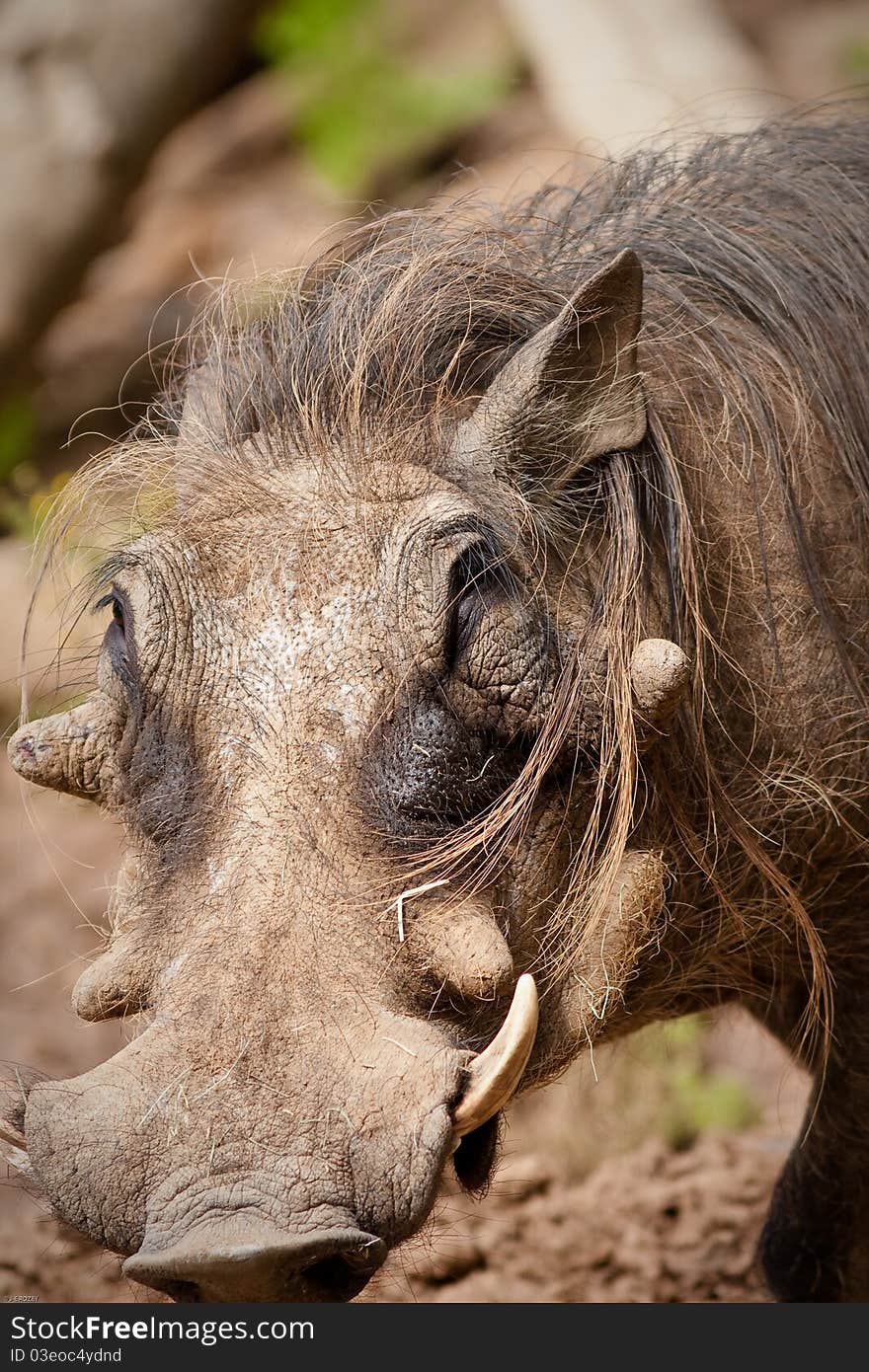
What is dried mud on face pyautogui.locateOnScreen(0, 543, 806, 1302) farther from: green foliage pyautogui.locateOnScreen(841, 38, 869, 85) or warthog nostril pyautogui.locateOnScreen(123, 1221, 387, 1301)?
green foliage pyautogui.locateOnScreen(841, 38, 869, 85)

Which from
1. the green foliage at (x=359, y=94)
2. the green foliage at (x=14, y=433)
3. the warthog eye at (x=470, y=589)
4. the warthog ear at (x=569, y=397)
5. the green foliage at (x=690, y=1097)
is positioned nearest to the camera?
the warthog eye at (x=470, y=589)

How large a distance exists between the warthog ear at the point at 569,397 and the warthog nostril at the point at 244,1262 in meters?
1.14

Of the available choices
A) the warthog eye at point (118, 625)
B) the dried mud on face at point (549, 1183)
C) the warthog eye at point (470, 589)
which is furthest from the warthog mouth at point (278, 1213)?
the dried mud on face at point (549, 1183)

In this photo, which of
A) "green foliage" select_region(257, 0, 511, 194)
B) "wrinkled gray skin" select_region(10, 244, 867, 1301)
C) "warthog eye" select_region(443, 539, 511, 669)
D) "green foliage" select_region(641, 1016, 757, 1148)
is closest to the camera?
"wrinkled gray skin" select_region(10, 244, 867, 1301)

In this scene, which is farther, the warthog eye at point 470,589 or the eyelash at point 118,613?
the eyelash at point 118,613

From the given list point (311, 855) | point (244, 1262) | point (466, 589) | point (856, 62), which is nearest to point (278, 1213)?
point (244, 1262)

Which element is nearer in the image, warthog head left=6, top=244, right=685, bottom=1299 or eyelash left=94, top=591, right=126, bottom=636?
warthog head left=6, top=244, right=685, bottom=1299

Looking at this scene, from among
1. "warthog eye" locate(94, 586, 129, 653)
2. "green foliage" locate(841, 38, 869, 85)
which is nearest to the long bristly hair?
"warthog eye" locate(94, 586, 129, 653)

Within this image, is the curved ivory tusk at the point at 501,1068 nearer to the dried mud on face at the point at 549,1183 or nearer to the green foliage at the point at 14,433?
the dried mud on face at the point at 549,1183

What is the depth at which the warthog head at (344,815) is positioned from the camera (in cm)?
190

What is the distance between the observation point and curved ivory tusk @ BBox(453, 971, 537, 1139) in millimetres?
1952

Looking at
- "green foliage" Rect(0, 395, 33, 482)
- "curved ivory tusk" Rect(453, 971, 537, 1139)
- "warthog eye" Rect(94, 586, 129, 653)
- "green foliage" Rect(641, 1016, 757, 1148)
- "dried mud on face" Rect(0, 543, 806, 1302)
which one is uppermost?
"warthog eye" Rect(94, 586, 129, 653)

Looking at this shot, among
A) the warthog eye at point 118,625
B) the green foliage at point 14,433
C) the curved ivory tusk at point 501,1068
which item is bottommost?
the green foliage at point 14,433

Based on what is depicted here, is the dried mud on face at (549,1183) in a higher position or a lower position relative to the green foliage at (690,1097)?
higher
